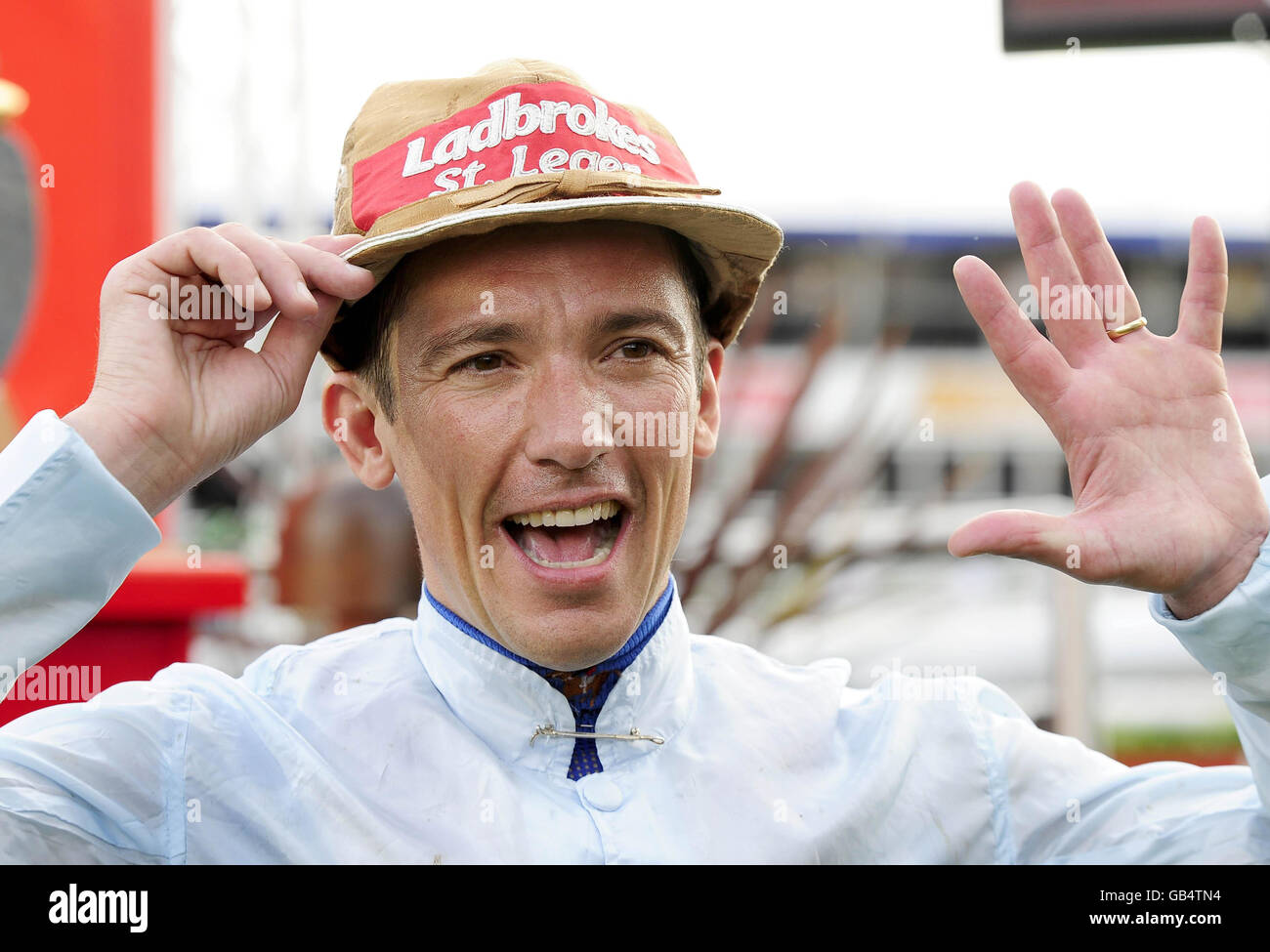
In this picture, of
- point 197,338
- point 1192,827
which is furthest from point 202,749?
point 1192,827

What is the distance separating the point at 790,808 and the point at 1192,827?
558 millimetres

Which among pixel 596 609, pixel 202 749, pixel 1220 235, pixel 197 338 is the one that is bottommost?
pixel 202 749

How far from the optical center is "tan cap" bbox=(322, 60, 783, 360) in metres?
1.67

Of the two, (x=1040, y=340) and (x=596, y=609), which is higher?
(x=1040, y=340)

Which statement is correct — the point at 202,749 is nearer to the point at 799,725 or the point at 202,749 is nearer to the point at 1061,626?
the point at 799,725

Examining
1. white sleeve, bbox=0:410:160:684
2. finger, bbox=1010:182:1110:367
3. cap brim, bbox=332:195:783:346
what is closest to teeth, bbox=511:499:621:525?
cap brim, bbox=332:195:783:346

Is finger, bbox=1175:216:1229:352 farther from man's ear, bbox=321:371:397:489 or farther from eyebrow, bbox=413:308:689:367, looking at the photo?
man's ear, bbox=321:371:397:489

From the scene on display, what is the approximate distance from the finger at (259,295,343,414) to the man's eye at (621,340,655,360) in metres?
0.42

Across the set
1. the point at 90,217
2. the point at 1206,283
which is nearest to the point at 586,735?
the point at 1206,283

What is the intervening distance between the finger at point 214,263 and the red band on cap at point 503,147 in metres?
0.30

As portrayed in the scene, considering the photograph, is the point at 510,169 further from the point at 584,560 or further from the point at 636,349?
the point at 584,560

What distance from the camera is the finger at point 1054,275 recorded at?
1595 mm

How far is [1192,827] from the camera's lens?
5.42 ft
